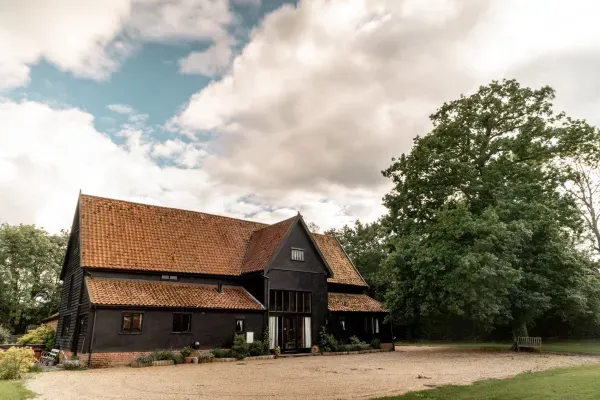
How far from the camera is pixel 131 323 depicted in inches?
980

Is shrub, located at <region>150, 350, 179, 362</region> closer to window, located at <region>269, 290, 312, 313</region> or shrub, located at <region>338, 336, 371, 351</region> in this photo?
window, located at <region>269, 290, 312, 313</region>

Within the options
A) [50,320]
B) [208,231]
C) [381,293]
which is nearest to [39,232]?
[50,320]

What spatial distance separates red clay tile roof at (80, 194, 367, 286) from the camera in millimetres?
27766

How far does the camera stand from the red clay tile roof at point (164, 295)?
24859 millimetres

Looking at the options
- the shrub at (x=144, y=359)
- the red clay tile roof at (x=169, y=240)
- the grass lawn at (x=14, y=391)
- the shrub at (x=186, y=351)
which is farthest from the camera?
the red clay tile roof at (x=169, y=240)

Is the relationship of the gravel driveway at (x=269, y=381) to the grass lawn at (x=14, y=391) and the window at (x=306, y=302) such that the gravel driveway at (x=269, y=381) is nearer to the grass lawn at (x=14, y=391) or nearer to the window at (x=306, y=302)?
the grass lawn at (x=14, y=391)

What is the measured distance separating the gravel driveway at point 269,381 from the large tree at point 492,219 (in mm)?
6250

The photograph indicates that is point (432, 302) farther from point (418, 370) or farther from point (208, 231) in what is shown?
point (208, 231)

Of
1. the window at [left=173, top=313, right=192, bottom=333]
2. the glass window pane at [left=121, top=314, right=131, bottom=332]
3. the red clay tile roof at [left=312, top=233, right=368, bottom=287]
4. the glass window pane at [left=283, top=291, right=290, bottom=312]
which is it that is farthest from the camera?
the red clay tile roof at [left=312, top=233, right=368, bottom=287]

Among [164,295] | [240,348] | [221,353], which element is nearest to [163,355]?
[221,353]

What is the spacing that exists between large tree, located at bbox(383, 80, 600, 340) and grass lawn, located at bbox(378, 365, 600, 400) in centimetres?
1211

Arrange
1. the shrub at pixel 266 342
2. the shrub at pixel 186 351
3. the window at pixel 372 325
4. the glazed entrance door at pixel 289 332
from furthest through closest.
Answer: the window at pixel 372 325 → the glazed entrance door at pixel 289 332 → the shrub at pixel 266 342 → the shrub at pixel 186 351

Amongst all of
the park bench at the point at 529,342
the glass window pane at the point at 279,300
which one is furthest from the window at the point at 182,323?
the park bench at the point at 529,342

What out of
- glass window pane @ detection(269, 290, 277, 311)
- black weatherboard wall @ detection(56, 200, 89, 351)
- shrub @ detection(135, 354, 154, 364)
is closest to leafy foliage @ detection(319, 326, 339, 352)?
glass window pane @ detection(269, 290, 277, 311)
